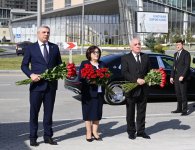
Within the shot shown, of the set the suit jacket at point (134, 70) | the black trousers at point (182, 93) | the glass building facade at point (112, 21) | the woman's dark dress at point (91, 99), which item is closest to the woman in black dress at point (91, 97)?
the woman's dark dress at point (91, 99)

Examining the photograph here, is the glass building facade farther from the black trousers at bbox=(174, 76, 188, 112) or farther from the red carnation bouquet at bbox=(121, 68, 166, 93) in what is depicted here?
the red carnation bouquet at bbox=(121, 68, 166, 93)

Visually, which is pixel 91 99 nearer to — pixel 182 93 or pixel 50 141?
pixel 50 141

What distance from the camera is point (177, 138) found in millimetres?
7988

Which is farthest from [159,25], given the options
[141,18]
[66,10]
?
[66,10]

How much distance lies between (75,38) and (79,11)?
317 inches

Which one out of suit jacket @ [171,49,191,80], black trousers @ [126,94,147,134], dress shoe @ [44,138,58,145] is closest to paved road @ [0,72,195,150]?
dress shoe @ [44,138,58,145]

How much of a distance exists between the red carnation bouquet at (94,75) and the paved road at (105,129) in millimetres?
1011

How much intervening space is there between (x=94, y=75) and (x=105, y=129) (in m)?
1.86

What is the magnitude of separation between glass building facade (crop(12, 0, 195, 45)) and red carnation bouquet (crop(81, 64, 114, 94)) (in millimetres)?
70812

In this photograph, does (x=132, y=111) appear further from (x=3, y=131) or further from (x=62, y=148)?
(x=3, y=131)

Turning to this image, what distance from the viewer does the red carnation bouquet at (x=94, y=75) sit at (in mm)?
7129

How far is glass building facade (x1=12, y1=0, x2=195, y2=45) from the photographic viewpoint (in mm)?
83188

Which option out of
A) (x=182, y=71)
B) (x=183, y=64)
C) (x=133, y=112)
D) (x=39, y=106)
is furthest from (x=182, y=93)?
(x=39, y=106)

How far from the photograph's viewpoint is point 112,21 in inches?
4008
